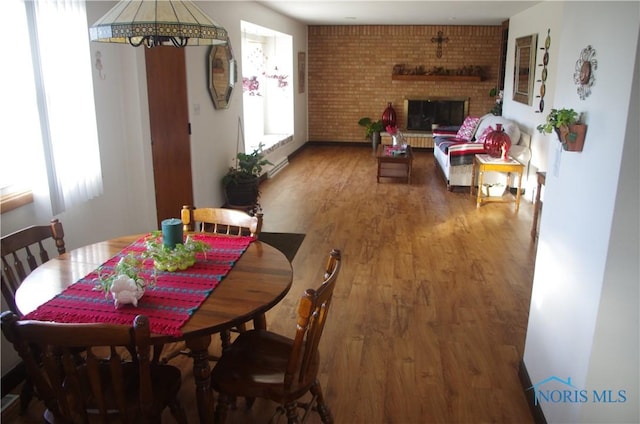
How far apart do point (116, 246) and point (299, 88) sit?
713 centimetres

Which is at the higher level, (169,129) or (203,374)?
(169,129)

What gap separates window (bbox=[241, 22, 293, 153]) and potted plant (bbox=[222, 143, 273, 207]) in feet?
6.28

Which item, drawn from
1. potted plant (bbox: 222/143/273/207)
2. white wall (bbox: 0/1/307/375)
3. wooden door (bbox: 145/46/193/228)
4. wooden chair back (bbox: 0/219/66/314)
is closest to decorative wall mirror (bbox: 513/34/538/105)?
potted plant (bbox: 222/143/273/207)

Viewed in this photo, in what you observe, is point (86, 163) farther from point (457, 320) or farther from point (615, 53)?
point (615, 53)

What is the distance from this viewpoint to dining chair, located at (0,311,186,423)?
51.8 inches

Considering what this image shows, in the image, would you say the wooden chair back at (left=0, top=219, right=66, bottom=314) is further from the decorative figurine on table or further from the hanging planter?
the hanging planter

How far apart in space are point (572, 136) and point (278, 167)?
5.85 m

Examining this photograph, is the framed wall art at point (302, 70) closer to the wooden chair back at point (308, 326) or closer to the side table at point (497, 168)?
the side table at point (497, 168)

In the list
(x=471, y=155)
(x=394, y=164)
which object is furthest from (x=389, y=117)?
(x=471, y=155)

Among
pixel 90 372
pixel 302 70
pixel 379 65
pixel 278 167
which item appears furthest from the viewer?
pixel 379 65

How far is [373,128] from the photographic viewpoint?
30.8 feet

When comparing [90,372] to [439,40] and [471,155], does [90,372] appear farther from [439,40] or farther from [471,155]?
[439,40]

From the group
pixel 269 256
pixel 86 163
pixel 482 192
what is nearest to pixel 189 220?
pixel 269 256

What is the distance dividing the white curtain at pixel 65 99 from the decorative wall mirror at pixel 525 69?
5.10 meters
